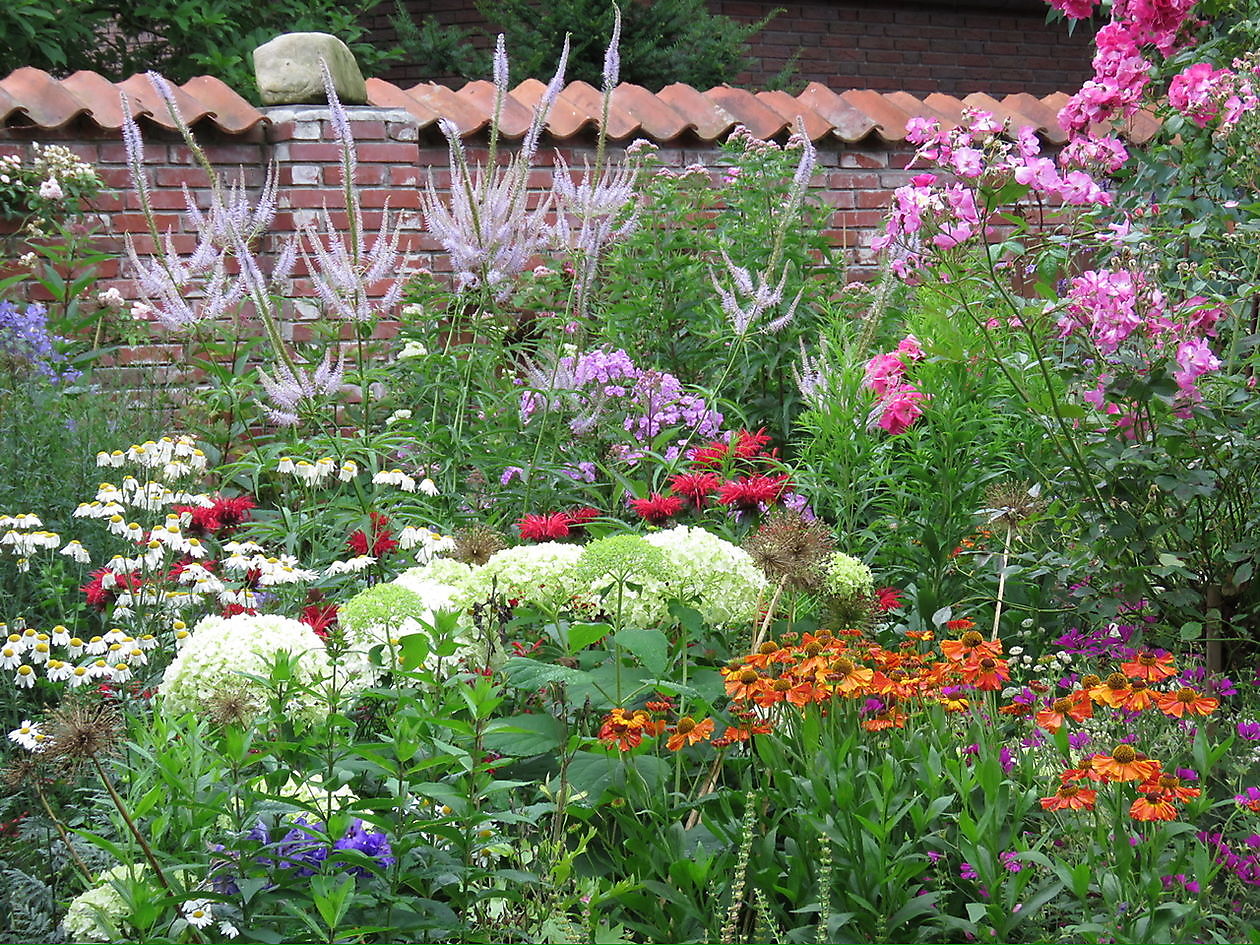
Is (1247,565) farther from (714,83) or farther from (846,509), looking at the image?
(714,83)

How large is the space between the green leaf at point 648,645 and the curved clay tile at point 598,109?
403 centimetres

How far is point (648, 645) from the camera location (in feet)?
6.59

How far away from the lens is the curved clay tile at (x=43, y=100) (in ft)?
16.1

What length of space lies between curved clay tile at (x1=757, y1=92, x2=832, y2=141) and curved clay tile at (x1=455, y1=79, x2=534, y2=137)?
1.29 metres

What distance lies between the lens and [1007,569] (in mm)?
2781

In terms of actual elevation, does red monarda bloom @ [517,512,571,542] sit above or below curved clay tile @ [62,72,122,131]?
below

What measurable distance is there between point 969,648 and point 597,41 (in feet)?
27.2

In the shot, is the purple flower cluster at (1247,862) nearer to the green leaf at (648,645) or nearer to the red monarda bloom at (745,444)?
the green leaf at (648,645)

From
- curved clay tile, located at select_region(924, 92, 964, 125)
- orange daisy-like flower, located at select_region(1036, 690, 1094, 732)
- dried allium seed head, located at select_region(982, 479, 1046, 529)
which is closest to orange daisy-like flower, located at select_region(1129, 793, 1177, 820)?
orange daisy-like flower, located at select_region(1036, 690, 1094, 732)

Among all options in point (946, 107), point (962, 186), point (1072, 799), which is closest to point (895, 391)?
point (962, 186)

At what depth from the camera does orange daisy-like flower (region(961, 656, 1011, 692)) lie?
1.98m

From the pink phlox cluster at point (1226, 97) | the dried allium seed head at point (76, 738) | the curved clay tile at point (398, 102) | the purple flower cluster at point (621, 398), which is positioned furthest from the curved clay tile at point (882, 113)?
the dried allium seed head at point (76, 738)

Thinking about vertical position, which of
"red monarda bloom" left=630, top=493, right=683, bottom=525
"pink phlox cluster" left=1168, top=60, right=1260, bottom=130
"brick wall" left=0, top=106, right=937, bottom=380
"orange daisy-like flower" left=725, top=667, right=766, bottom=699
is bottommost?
"red monarda bloom" left=630, top=493, right=683, bottom=525

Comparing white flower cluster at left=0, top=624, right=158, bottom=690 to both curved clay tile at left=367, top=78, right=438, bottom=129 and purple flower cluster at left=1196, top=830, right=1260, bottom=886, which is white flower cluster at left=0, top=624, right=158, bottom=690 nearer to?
purple flower cluster at left=1196, top=830, right=1260, bottom=886
